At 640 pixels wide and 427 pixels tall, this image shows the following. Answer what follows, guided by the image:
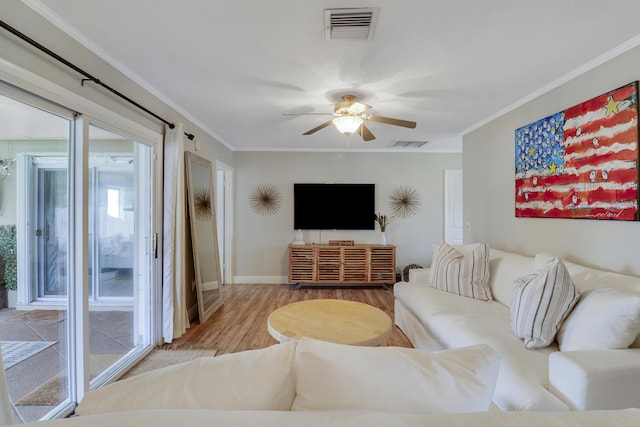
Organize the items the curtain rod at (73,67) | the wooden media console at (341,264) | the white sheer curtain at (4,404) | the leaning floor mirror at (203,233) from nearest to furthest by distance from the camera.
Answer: the white sheer curtain at (4,404)
the curtain rod at (73,67)
the leaning floor mirror at (203,233)
the wooden media console at (341,264)

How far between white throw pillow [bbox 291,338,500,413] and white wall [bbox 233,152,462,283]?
4.22 meters

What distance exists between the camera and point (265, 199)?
501 cm

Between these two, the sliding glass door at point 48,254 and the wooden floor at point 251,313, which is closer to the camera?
the sliding glass door at point 48,254

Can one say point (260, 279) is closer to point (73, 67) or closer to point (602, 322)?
point (73, 67)

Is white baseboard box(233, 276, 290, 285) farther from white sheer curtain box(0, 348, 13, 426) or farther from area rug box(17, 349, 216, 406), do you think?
white sheer curtain box(0, 348, 13, 426)

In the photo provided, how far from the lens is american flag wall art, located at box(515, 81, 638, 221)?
1.88m

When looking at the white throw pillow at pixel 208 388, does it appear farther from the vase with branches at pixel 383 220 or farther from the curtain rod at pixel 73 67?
the vase with branches at pixel 383 220

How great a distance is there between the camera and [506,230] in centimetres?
311

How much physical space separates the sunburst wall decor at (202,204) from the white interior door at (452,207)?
391 centimetres

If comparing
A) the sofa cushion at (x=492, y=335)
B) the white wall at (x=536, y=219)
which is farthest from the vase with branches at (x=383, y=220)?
the sofa cushion at (x=492, y=335)

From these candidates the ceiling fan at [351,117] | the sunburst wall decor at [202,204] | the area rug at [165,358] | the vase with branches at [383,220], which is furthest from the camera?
the vase with branches at [383,220]

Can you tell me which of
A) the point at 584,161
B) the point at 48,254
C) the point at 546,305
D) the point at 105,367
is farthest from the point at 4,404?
the point at 584,161

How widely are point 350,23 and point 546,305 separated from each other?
1998 mm

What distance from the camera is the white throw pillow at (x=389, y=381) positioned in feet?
2.41
